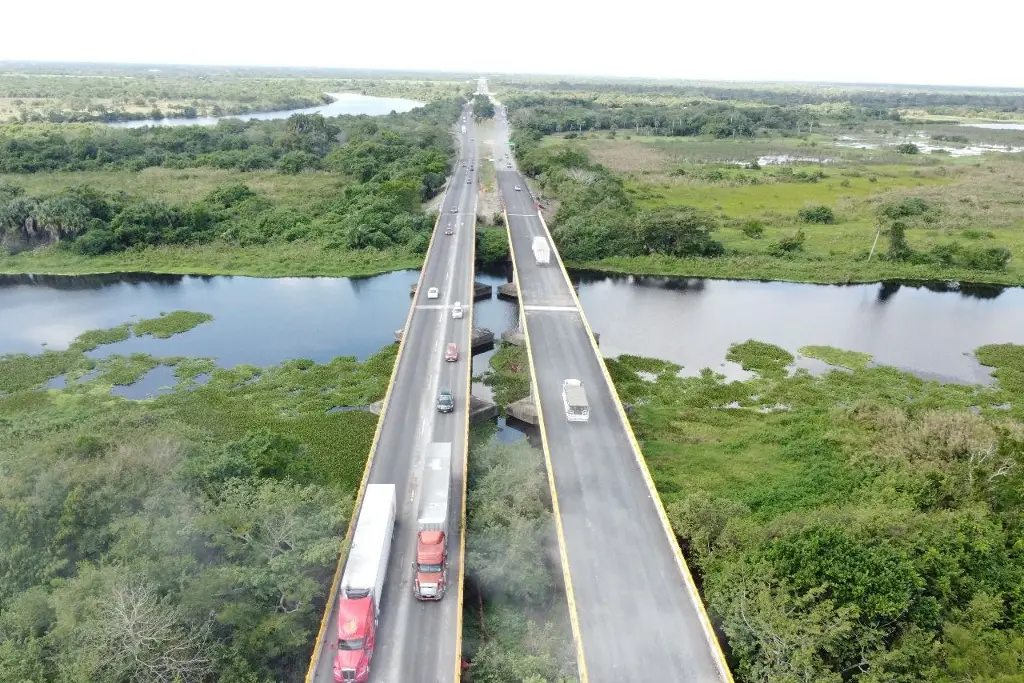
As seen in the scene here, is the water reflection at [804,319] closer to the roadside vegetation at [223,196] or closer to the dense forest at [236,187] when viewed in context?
the roadside vegetation at [223,196]

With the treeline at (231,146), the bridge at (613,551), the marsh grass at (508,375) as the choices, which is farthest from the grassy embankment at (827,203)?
the treeline at (231,146)

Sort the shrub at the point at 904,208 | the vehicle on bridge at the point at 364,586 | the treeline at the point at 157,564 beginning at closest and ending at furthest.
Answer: the treeline at the point at 157,564 → the vehicle on bridge at the point at 364,586 → the shrub at the point at 904,208

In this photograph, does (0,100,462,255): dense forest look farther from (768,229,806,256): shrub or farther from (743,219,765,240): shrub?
(768,229,806,256): shrub

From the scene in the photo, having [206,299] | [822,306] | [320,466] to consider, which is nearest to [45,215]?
[206,299]

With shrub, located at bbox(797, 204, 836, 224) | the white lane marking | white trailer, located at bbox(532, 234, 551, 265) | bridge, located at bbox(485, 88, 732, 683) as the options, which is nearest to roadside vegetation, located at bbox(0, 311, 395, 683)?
bridge, located at bbox(485, 88, 732, 683)

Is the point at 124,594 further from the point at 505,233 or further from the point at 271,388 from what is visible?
the point at 505,233
